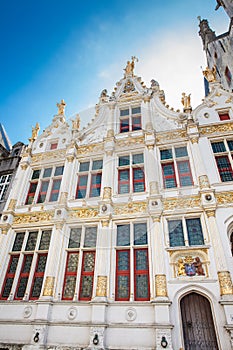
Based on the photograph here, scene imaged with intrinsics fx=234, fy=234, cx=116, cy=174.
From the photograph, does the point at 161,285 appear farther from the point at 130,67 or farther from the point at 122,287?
the point at 130,67

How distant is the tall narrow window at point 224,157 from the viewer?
33.4 feet

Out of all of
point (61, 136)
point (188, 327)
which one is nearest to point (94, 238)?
point (188, 327)

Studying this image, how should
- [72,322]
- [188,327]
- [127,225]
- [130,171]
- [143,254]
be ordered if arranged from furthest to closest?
[130,171], [127,225], [143,254], [72,322], [188,327]

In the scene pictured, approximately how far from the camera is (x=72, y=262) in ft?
31.9

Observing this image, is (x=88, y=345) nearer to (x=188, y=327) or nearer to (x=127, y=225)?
(x=188, y=327)

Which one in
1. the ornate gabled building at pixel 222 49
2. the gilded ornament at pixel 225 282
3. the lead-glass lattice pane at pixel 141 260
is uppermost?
the ornate gabled building at pixel 222 49

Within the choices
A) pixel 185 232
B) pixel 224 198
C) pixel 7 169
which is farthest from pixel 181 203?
pixel 7 169

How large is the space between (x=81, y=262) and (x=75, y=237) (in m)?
1.19

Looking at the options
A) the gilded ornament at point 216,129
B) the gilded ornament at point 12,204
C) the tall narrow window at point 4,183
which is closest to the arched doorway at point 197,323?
the gilded ornament at point 216,129

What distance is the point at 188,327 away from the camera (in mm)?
7496

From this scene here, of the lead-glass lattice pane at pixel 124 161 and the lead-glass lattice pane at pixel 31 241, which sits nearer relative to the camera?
the lead-glass lattice pane at pixel 31 241

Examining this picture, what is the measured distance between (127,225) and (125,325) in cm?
363

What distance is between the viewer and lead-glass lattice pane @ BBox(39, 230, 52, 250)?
10422 millimetres

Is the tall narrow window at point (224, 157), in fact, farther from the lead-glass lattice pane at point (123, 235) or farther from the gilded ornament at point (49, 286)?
the gilded ornament at point (49, 286)
